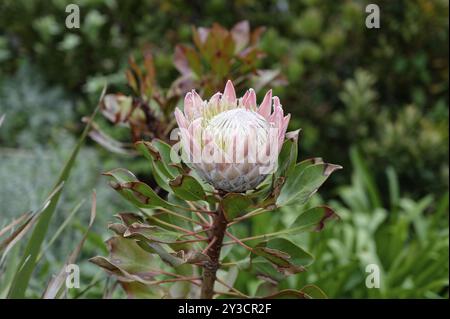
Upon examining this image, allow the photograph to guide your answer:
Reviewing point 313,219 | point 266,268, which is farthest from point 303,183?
point 266,268

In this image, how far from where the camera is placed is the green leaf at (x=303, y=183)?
111cm

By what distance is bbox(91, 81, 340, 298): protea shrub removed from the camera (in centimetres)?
99

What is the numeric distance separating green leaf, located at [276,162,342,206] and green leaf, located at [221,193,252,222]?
0.26ft

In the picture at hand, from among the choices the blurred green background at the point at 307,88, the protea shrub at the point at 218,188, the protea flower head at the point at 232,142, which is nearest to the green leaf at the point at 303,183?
the protea shrub at the point at 218,188

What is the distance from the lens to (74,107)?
3.52m

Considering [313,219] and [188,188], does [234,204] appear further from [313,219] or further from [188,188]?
[313,219]

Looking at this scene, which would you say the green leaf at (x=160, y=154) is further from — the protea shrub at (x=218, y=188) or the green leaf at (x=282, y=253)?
the green leaf at (x=282, y=253)

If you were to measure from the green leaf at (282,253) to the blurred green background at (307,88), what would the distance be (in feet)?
4.32

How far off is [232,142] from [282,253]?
21 cm

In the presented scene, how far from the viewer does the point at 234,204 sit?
3.43ft

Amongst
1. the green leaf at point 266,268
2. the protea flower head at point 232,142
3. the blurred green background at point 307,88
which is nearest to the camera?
the protea flower head at point 232,142
